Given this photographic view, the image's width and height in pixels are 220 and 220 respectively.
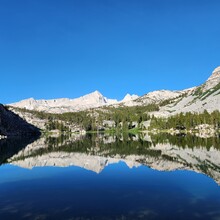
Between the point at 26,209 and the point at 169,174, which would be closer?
the point at 26,209

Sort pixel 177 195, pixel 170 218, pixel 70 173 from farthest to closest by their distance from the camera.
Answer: pixel 70 173, pixel 177 195, pixel 170 218

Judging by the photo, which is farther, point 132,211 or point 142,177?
point 142,177

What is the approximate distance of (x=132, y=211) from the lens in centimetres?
2664

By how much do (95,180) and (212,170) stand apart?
20.1m

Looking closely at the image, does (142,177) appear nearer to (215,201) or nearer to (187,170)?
(187,170)

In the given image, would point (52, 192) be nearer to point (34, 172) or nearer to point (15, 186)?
point (15, 186)

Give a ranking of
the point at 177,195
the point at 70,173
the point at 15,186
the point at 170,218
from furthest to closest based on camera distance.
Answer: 1. the point at 70,173
2. the point at 15,186
3. the point at 177,195
4. the point at 170,218

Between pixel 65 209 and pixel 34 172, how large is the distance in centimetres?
2718

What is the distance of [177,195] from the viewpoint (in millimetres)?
32969

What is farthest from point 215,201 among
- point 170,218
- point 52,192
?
point 52,192

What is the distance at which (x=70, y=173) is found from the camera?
2020 inches

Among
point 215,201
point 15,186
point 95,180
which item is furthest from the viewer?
point 95,180

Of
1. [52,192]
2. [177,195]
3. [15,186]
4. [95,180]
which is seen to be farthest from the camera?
[95,180]

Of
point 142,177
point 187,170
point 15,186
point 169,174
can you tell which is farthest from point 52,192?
point 187,170
